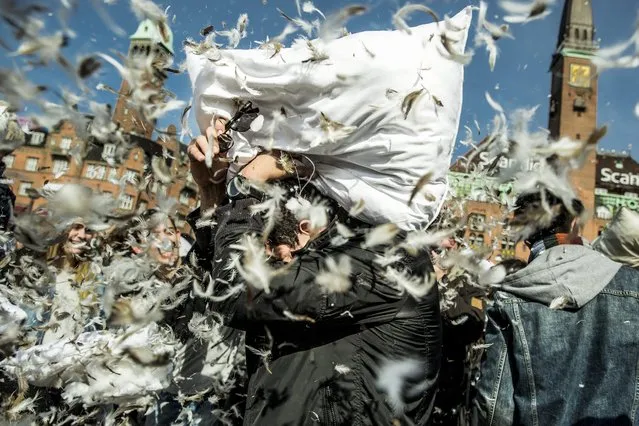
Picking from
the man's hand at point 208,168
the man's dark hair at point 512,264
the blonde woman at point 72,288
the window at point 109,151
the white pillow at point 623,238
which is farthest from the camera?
the blonde woman at point 72,288

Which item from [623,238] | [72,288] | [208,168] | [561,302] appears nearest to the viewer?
[208,168]

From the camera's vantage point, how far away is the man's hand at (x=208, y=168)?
6.31 ft

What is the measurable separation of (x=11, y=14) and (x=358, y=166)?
1.19 meters

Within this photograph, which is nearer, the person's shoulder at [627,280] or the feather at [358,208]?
the feather at [358,208]

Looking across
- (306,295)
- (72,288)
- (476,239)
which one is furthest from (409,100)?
(72,288)

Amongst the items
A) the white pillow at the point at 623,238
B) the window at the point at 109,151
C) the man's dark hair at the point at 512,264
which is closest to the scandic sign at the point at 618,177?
the white pillow at the point at 623,238

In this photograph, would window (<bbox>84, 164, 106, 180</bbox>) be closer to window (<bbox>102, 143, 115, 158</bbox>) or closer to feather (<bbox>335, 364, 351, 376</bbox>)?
window (<bbox>102, 143, 115, 158</bbox>)

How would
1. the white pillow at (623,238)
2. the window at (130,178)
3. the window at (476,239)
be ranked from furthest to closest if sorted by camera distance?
the window at (476,239) → the white pillow at (623,238) → the window at (130,178)

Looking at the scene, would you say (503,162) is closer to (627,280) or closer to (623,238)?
(627,280)

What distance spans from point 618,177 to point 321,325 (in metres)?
63.2

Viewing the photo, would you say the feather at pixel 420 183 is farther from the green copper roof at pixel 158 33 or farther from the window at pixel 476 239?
the window at pixel 476 239

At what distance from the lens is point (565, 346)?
2520 mm

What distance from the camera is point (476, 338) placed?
11.9ft

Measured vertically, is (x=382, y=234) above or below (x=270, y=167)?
below
